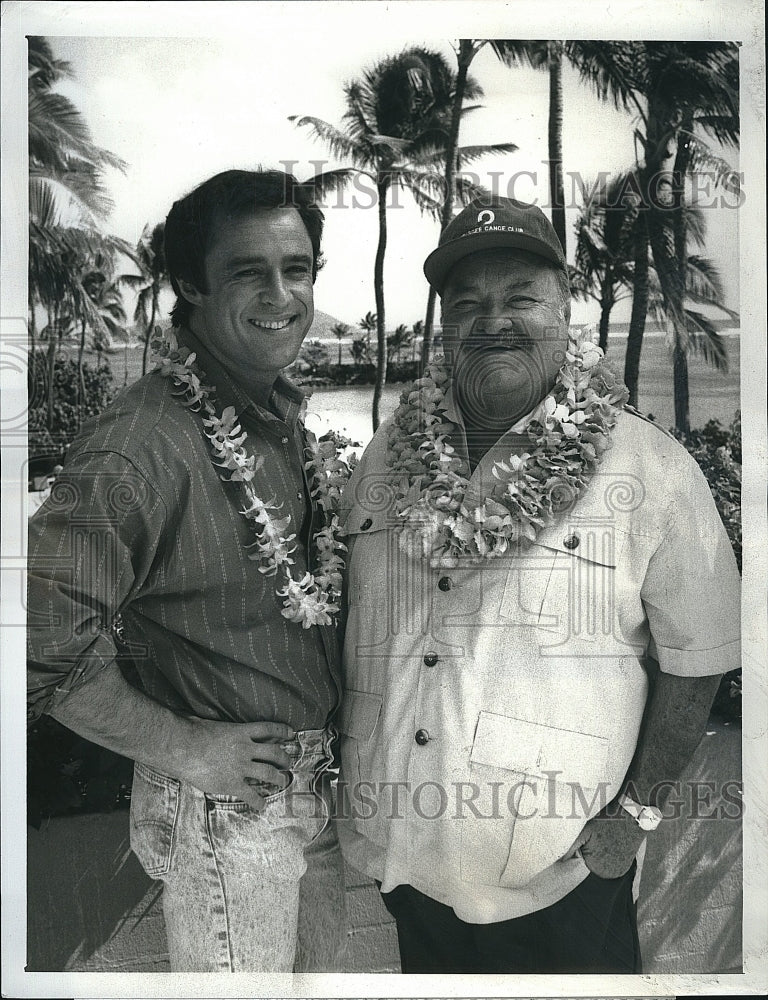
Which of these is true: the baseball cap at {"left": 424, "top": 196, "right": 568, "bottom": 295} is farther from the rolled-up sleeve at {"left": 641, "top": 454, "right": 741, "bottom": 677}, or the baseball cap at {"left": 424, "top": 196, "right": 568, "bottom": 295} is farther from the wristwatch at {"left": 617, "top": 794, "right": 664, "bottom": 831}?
the wristwatch at {"left": 617, "top": 794, "right": 664, "bottom": 831}

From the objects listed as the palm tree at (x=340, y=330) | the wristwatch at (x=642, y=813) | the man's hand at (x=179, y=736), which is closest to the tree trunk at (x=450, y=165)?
the palm tree at (x=340, y=330)

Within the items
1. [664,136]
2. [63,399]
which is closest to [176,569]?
[63,399]

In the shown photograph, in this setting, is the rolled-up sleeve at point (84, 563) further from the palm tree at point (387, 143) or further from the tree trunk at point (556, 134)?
the tree trunk at point (556, 134)

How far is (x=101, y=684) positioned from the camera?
114 inches

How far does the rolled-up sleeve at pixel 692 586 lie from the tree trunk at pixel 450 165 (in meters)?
0.88

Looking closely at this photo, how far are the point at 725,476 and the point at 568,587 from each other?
2.08 ft

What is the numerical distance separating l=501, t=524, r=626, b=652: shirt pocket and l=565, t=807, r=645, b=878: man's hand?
1.90 ft

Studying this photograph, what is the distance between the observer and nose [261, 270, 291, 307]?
115 inches

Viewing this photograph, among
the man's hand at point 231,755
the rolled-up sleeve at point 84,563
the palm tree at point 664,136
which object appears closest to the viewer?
the rolled-up sleeve at point 84,563

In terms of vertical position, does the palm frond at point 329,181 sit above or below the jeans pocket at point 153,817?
above

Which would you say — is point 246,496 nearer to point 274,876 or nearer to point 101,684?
point 101,684

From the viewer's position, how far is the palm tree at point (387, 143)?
303 centimetres

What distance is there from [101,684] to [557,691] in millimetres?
1377

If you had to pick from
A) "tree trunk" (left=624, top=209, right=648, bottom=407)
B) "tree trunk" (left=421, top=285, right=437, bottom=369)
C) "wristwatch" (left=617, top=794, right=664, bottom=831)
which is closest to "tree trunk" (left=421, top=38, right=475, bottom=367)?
"tree trunk" (left=421, top=285, right=437, bottom=369)
